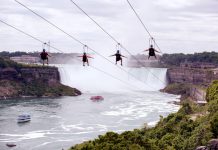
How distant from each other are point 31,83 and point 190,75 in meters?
46.9

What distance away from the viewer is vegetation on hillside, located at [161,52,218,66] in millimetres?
138163

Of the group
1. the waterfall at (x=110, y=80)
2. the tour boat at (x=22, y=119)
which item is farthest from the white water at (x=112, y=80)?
the tour boat at (x=22, y=119)

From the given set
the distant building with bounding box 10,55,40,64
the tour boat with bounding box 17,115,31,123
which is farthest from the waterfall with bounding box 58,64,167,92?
the tour boat with bounding box 17,115,31,123

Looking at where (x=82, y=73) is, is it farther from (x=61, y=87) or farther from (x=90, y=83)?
(x=61, y=87)

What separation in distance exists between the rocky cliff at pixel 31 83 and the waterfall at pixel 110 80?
26.4ft

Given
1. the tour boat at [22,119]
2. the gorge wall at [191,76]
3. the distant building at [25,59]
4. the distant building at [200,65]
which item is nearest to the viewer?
the tour boat at [22,119]

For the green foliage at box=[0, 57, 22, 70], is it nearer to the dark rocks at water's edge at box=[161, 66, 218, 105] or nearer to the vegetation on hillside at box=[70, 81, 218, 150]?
the dark rocks at water's edge at box=[161, 66, 218, 105]

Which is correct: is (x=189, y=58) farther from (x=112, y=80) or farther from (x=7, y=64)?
(x=7, y=64)

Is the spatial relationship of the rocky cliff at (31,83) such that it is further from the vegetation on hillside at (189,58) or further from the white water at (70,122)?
the vegetation on hillside at (189,58)

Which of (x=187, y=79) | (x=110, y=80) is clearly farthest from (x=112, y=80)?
(x=187, y=79)

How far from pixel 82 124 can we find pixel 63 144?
12.3 m

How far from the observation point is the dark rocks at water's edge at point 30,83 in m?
105

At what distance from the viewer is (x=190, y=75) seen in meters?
123

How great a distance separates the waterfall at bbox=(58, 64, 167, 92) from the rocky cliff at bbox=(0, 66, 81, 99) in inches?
317
